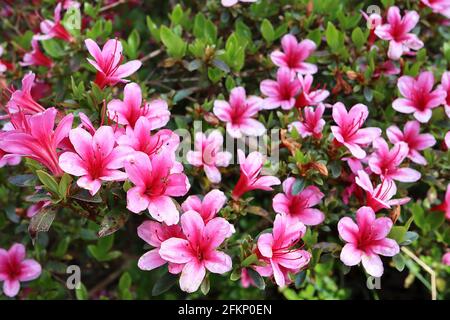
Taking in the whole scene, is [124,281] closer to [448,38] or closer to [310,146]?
[310,146]

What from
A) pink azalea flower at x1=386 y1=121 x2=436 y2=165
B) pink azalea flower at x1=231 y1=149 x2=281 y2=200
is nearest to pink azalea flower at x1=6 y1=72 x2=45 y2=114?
pink azalea flower at x1=231 y1=149 x2=281 y2=200

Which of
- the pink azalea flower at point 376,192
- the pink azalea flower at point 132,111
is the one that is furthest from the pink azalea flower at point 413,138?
the pink azalea flower at point 132,111

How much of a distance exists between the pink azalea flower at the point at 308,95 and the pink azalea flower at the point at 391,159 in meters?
0.25

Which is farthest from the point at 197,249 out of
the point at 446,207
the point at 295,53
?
the point at 446,207

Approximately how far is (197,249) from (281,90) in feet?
2.52

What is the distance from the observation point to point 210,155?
190 cm

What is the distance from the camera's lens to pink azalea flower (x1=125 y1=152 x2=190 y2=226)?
152cm

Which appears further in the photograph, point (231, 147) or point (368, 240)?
point (231, 147)

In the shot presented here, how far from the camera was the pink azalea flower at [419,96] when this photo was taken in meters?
2.02

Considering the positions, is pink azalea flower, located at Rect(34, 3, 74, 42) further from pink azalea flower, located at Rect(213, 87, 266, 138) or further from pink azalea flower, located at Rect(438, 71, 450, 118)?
pink azalea flower, located at Rect(438, 71, 450, 118)

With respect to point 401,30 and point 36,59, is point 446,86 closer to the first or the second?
point 401,30

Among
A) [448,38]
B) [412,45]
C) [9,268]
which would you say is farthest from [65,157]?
[448,38]

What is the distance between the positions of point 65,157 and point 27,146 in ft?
0.35

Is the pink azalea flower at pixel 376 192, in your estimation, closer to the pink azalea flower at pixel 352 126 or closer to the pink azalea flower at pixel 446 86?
the pink azalea flower at pixel 352 126
